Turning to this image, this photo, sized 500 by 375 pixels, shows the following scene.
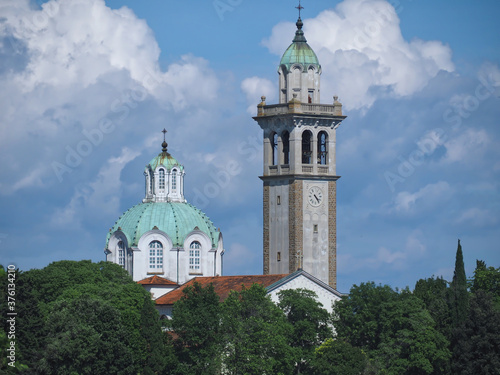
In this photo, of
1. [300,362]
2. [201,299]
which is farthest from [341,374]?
[201,299]

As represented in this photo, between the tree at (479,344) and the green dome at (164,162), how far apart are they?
37.5 m

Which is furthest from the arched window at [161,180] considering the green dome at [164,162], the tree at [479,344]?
the tree at [479,344]

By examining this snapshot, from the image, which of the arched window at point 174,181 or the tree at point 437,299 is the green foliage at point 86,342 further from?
the arched window at point 174,181

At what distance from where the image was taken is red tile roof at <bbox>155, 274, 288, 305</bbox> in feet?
334

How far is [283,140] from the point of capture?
107438 millimetres

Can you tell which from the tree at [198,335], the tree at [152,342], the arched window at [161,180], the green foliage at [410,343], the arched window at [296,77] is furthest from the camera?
the arched window at [161,180]

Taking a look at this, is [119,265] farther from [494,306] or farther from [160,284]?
[494,306]

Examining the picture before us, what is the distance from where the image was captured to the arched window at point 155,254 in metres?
120

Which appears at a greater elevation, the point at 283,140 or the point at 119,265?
the point at 283,140

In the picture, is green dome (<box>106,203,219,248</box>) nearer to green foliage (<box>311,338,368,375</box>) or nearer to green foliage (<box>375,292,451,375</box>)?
green foliage (<box>375,292,451,375</box>)

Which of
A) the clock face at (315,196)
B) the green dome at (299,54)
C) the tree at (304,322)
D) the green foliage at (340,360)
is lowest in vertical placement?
the green foliage at (340,360)

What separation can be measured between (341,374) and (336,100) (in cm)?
2566

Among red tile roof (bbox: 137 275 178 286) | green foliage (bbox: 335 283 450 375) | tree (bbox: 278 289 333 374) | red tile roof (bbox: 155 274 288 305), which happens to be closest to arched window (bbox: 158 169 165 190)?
red tile roof (bbox: 137 275 178 286)

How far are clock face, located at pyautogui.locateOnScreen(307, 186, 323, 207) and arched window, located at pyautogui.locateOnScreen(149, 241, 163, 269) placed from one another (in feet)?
61.6
